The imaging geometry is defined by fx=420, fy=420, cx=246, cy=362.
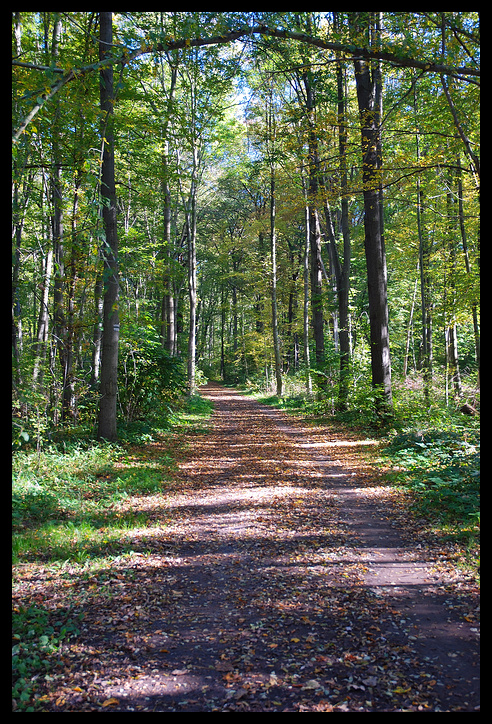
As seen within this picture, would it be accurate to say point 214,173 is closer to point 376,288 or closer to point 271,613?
point 376,288

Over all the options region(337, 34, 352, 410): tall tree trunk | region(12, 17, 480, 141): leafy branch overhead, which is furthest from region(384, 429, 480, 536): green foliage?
region(337, 34, 352, 410): tall tree trunk

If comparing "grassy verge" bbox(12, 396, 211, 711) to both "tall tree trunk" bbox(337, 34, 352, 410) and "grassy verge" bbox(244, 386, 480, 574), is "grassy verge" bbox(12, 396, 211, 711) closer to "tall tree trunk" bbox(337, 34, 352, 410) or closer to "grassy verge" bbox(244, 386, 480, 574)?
"grassy verge" bbox(244, 386, 480, 574)

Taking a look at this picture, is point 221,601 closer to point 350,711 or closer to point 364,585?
point 364,585

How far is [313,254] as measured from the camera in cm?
1781

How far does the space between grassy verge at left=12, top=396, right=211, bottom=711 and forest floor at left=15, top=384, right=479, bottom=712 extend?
0.08m

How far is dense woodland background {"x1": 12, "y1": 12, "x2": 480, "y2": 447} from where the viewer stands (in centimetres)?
550

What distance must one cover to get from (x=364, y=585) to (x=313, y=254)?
15.7m

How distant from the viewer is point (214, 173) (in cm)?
2319

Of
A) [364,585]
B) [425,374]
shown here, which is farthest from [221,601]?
[425,374]

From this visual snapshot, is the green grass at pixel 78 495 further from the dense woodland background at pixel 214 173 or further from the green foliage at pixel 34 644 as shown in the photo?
the green foliage at pixel 34 644

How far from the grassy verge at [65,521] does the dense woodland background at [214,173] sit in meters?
0.69

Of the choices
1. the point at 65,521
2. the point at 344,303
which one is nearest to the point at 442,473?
the point at 65,521

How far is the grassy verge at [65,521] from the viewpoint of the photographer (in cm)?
284
